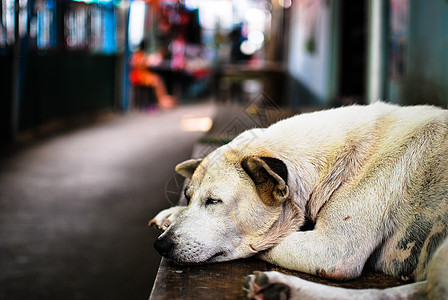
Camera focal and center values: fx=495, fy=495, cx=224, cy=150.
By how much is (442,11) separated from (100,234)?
143 inches

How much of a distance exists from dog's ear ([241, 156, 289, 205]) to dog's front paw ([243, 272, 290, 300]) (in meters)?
0.41

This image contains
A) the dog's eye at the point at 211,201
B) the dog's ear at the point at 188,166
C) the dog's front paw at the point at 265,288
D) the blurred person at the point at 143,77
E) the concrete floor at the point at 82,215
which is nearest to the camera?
the dog's front paw at the point at 265,288

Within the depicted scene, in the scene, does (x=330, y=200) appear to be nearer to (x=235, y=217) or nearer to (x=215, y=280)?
(x=235, y=217)

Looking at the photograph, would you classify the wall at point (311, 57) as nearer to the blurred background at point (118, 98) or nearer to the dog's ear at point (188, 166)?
the blurred background at point (118, 98)

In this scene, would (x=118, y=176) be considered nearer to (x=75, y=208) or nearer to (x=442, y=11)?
(x=75, y=208)

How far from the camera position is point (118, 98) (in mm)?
13211

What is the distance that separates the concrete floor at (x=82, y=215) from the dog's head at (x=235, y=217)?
1.30 m

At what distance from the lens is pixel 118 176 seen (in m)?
6.29

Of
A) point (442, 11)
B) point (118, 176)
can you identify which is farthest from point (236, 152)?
point (118, 176)

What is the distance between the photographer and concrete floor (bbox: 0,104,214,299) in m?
3.69

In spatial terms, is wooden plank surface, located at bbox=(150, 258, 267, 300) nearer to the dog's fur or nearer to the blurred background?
the dog's fur

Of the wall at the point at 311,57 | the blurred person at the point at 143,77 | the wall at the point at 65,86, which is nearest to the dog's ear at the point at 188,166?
the wall at the point at 65,86

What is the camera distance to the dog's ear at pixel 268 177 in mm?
1982

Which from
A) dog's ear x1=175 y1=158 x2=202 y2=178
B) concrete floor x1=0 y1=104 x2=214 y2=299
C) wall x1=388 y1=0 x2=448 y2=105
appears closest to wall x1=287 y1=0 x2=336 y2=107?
concrete floor x1=0 y1=104 x2=214 y2=299
